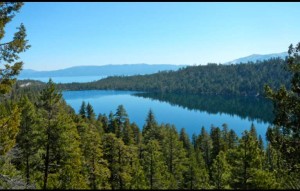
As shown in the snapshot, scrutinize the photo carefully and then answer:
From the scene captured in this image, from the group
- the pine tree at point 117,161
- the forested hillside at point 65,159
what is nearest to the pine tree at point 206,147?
the forested hillside at point 65,159

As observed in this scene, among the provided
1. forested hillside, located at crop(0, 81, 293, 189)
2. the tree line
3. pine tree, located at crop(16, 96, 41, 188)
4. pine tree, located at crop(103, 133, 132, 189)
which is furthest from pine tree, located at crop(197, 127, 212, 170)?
pine tree, located at crop(16, 96, 41, 188)

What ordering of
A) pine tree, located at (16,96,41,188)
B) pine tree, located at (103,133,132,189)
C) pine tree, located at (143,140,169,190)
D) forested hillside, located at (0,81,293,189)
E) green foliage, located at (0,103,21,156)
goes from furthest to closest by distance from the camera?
pine tree, located at (103,133,132,189) → pine tree, located at (143,140,169,190) → pine tree, located at (16,96,41,188) → forested hillside, located at (0,81,293,189) → green foliage, located at (0,103,21,156)

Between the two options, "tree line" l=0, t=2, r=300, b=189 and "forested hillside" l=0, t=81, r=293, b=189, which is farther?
"forested hillside" l=0, t=81, r=293, b=189

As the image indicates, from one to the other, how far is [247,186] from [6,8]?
22751 mm

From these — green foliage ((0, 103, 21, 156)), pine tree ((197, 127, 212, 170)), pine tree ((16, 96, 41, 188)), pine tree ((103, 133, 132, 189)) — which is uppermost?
green foliage ((0, 103, 21, 156))

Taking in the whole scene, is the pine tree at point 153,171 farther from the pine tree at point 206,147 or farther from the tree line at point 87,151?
the pine tree at point 206,147

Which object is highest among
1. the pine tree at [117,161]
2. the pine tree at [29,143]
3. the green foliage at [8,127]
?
the green foliage at [8,127]

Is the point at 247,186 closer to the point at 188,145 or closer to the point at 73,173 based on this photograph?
the point at 73,173

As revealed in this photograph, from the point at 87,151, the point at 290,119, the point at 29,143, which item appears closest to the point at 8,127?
the point at 29,143

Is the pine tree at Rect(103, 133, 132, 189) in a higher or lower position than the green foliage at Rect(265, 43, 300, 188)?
lower

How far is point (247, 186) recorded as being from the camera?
1083 inches

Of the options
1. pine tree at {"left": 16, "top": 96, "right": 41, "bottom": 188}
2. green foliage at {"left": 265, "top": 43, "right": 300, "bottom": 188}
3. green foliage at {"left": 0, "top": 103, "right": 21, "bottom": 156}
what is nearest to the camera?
green foliage at {"left": 0, "top": 103, "right": 21, "bottom": 156}

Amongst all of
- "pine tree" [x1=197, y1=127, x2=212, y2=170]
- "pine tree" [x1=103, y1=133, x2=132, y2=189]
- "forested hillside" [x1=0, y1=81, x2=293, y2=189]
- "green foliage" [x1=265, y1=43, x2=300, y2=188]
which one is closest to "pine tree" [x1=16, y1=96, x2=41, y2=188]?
"forested hillside" [x1=0, y1=81, x2=293, y2=189]

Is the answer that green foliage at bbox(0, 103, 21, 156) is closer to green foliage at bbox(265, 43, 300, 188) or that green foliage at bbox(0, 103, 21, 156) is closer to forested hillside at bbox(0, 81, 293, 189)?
forested hillside at bbox(0, 81, 293, 189)
